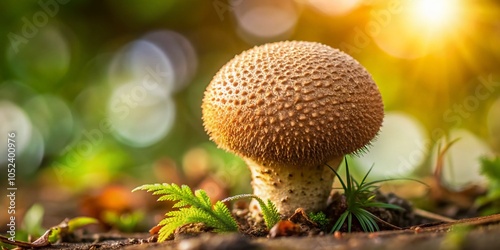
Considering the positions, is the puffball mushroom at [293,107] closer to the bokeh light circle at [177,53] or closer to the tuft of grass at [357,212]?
the tuft of grass at [357,212]

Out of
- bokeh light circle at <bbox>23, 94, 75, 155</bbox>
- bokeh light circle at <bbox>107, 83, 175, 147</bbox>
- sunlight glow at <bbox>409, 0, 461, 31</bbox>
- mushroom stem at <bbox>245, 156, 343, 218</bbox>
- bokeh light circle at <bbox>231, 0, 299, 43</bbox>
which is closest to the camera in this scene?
mushroom stem at <bbox>245, 156, 343, 218</bbox>

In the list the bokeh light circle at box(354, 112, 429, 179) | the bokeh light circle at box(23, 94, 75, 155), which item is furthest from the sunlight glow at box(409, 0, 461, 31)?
the bokeh light circle at box(23, 94, 75, 155)

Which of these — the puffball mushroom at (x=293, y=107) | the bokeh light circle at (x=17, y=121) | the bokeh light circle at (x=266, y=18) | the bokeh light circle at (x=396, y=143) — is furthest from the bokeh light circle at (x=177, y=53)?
the puffball mushroom at (x=293, y=107)

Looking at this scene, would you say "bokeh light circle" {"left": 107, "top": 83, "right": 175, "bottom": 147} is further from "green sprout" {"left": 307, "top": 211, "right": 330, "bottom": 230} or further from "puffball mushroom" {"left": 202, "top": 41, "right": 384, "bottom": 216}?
"green sprout" {"left": 307, "top": 211, "right": 330, "bottom": 230}

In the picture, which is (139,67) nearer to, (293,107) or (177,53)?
(177,53)

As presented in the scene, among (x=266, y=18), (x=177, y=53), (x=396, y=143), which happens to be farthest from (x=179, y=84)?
(x=396, y=143)

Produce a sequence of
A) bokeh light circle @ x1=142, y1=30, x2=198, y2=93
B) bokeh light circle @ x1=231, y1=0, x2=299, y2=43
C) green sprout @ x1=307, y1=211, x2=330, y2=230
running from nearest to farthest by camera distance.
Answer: green sprout @ x1=307, y1=211, x2=330, y2=230, bokeh light circle @ x1=231, y1=0, x2=299, y2=43, bokeh light circle @ x1=142, y1=30, x2=198, y2=93

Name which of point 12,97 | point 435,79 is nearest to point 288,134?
point 435,79
